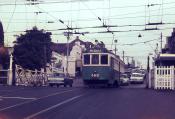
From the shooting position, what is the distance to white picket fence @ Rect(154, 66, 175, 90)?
123 feet

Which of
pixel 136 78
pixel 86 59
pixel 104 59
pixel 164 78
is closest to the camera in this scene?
pixel 164 78

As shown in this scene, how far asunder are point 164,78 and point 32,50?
36342 mm

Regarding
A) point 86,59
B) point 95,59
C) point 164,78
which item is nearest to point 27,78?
point 86,59

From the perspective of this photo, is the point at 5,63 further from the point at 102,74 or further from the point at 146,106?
the point at 146,106

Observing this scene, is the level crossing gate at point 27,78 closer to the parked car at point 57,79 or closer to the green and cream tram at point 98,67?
the parked car at point 57,79

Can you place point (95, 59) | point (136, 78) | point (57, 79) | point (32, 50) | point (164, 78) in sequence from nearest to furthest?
1. point (164, 78)
2. point (95, 59)
3. point (57, 79)
4. point (32, 50)
5. point (136, 78)

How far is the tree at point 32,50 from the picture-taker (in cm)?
6894

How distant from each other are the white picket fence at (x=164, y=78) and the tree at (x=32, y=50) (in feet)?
107

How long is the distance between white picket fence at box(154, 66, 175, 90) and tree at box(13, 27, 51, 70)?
3255cm

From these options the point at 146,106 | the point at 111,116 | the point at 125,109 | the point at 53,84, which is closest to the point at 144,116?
the point at 111,116

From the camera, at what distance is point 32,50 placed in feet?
230

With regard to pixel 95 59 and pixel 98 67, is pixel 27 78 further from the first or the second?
pixel 98 67

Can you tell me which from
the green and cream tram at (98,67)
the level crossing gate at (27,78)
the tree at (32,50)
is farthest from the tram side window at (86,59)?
the tree at (32,50)

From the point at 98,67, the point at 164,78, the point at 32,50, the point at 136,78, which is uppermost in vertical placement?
the point at 32,50
